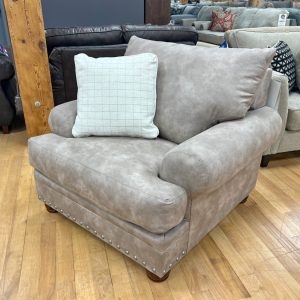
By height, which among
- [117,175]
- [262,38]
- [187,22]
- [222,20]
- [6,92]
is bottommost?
[6,92]

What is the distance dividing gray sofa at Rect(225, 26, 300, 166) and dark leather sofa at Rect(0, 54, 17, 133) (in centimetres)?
176

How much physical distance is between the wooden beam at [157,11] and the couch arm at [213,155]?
3199mm

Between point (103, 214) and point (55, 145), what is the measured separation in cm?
41

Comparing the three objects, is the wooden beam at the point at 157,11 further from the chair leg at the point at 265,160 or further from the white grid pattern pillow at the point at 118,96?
the white grid pattern pillow at the point at 118,96

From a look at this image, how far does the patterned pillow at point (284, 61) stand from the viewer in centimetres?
214

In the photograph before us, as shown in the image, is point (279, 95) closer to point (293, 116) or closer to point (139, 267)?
point (293, 116)

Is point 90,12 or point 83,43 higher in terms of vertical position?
point 90,12

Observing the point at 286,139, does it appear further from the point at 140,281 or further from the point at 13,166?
the point at 13,166

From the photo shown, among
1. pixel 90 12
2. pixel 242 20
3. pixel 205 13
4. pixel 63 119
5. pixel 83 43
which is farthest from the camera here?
pixel 205 13

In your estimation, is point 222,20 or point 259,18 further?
point 222,20

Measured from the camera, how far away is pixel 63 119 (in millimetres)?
1651

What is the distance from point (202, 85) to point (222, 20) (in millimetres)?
5331

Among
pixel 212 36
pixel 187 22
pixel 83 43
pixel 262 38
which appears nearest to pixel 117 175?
pixel 83 43

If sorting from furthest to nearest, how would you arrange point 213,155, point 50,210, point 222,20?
point 222,20 < point 50,210 < point 213,155
